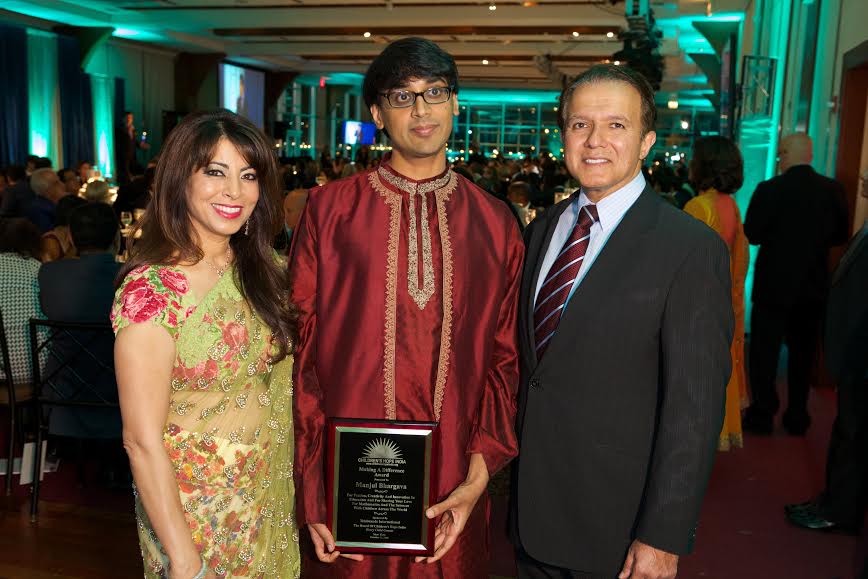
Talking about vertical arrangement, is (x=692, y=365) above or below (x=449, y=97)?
below

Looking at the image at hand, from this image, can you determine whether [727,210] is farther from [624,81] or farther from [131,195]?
[131,195]

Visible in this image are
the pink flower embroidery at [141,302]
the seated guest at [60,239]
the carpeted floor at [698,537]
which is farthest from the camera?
the seated guest at [60,239]

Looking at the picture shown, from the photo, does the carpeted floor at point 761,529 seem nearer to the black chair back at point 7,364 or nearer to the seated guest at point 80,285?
the seated guest at point 80,285

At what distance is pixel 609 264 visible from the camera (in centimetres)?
164

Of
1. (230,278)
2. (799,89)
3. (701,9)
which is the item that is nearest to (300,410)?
(230,278)

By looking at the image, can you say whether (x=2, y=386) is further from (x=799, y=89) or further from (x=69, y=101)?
(x=69, y=101)

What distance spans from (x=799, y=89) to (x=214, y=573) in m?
6.46

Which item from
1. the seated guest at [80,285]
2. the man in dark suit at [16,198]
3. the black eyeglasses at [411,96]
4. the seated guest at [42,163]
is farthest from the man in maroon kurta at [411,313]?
the seated guest at [42,163]

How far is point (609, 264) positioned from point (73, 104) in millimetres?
14983

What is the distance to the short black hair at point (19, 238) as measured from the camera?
12.6ft

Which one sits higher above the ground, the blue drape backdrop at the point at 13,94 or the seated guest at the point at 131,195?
the blue drape backdrop at the point at 13,94

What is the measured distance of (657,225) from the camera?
1646 millimetres

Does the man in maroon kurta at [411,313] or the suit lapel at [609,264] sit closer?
the suit lapel at [609,264]

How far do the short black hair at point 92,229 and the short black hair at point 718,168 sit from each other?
2.87 m
